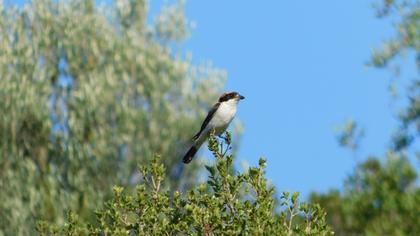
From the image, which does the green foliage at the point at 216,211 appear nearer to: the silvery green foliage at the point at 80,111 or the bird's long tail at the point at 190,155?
the bird's long tail at the point at 190,155

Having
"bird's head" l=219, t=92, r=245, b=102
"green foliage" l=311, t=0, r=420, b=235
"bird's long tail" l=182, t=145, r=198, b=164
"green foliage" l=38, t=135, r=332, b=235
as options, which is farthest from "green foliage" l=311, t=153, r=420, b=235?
"green foliage" l=38, t=135, r=332, b=235

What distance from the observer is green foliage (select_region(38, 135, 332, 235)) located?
9766mm

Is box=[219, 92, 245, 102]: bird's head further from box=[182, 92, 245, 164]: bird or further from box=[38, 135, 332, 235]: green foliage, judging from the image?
box=[38, 135, 332, 235]: green foliage

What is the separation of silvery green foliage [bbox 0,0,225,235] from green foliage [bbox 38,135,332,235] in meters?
23.8

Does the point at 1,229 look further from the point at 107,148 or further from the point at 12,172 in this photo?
the point at 107,148

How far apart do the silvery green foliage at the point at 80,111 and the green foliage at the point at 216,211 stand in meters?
23.8

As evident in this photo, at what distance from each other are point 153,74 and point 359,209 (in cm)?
952

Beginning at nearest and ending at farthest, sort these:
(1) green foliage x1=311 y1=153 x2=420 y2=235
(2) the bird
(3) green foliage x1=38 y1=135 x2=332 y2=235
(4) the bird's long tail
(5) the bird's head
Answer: (3) green foliage x1=38 y1=135 x2=332 y2=235 < (4) the bird's long tail < (2) the bird < (5) the bird's head < (1) green foliage x1=311 y1=153 x2=420 y2=235

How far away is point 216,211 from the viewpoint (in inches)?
384

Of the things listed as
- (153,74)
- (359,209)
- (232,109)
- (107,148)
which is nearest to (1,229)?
(107,148)

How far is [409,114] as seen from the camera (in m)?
29.5

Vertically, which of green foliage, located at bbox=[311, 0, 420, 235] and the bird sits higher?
green foliage, located at bbox=[311, 0, 420, 235]

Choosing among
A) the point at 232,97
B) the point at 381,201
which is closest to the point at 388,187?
the point at 381,201

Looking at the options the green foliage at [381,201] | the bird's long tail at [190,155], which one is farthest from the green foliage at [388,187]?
the bird's long tail at [190,155]
